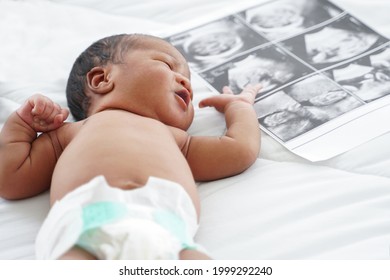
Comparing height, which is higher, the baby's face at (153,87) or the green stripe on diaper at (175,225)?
the baby's face at (153,87)

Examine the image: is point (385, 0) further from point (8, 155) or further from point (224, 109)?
point (8, 155)

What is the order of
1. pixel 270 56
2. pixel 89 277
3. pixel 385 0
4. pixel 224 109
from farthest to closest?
pixel 385 0 < pixel 270 56 < pixel 224 109 < pixel 89 277

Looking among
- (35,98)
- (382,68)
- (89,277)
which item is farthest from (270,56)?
(89,277)

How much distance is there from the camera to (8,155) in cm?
108

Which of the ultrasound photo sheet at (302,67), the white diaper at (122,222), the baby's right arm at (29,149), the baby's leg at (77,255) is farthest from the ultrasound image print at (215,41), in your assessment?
the baby's leg at (77,255)

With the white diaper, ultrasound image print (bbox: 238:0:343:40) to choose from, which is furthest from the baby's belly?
ultrasound image print (bbox: 238:0:343:40)

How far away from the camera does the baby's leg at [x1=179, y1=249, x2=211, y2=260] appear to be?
91 centimetres

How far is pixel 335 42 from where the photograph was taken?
1368 millimetres

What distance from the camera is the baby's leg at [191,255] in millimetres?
907

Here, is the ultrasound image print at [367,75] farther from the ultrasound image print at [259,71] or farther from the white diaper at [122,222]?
the white diaper at [122,222]

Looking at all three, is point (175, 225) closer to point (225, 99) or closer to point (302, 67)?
point (225, 99)

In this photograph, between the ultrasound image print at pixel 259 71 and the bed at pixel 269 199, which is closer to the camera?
the bed at pixel 269 199

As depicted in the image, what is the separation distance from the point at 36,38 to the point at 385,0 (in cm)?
72

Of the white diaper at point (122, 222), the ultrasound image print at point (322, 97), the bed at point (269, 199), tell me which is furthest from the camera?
the ultrasound image print at point (322, 97)
